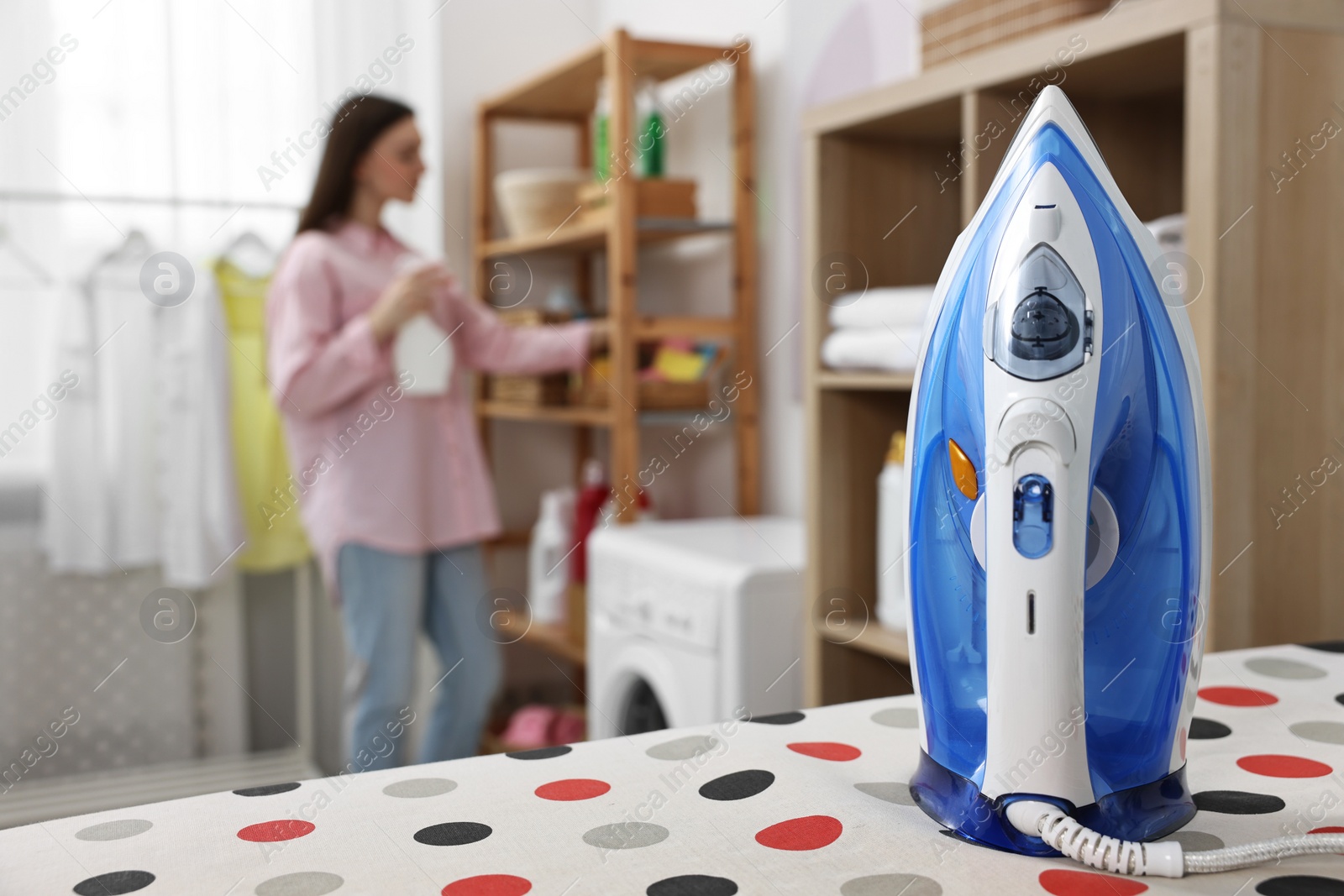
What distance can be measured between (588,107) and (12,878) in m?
2.57

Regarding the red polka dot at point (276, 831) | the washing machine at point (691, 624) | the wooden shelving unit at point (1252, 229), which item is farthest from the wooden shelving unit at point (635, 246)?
the red polka dot at point (276, 831)

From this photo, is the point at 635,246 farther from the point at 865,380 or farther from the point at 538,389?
the point at 865,380

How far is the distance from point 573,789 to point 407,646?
1.53 m

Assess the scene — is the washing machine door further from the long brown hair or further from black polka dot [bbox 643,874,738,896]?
black polka dot [bbox 643,874,738,896]

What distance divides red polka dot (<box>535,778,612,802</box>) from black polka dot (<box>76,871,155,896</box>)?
0.17 m

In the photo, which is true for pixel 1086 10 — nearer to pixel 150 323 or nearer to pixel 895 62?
pixel 895 62

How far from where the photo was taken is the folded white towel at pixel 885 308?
1.49 meters

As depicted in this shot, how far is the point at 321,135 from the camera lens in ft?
8.75

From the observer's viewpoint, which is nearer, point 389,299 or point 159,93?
point 389,299

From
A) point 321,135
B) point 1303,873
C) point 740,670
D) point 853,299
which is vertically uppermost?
point 321,135

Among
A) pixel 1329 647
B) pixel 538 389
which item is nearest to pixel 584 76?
pixel 538 389

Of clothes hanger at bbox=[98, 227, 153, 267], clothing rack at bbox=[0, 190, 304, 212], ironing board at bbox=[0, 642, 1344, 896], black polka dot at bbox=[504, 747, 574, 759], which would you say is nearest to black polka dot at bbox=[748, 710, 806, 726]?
ironing board at bbox=[0, 642, 1344, 896]

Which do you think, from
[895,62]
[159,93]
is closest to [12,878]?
[895,62]

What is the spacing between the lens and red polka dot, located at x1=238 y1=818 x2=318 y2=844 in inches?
20.2
